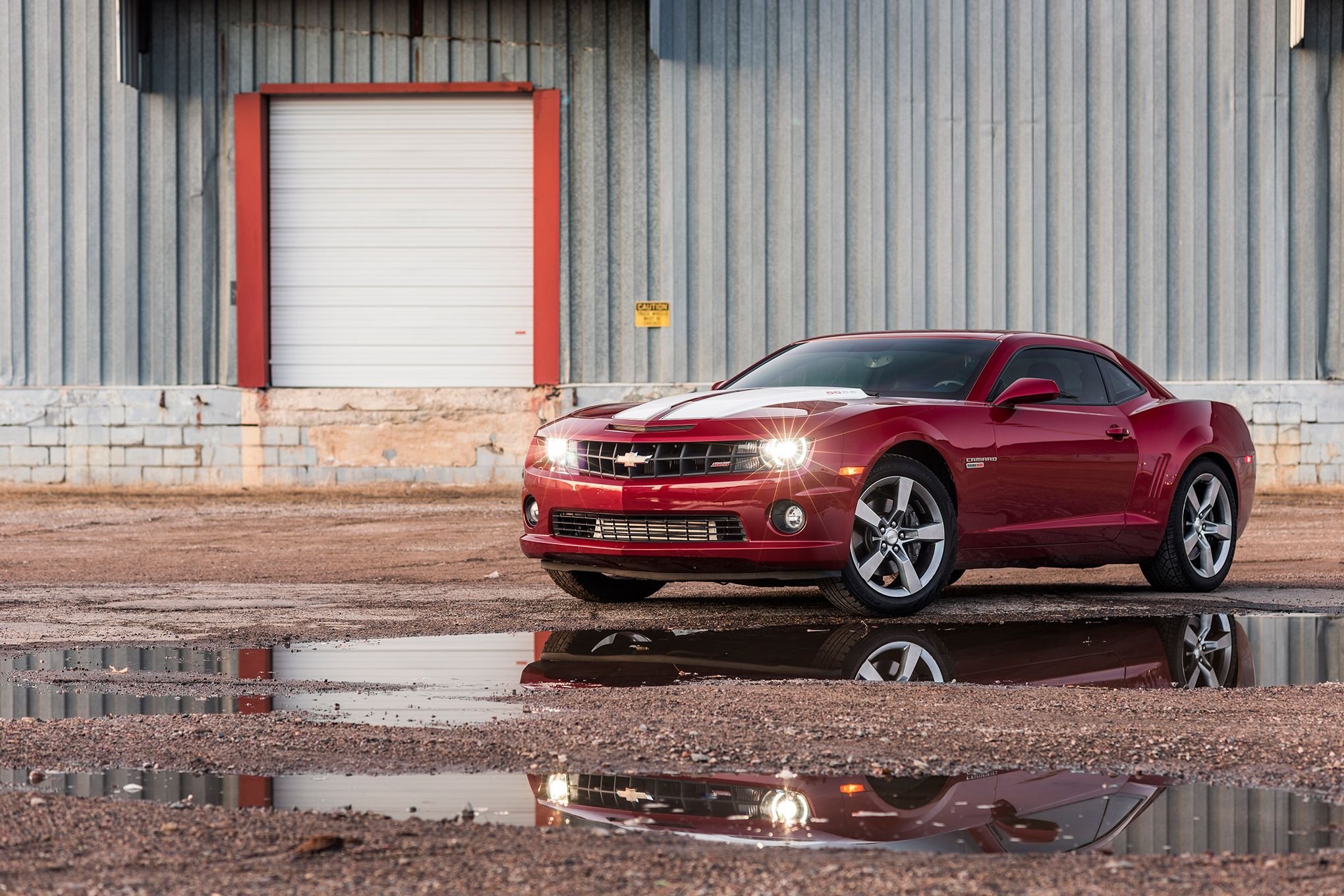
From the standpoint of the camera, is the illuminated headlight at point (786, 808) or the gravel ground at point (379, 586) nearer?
the illuminated headlight at point (786, 808)

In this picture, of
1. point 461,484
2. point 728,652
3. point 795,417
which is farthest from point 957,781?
point 461,484

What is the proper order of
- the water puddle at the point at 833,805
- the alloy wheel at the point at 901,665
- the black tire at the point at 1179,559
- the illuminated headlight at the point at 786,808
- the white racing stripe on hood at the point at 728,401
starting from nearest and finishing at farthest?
the water puddle at the point at 833,805
the illuminated headlight at the point at 786,808
the alloy wheel at the point at 901,665
the white racing stripe on hood at the point at 728,401
the black tire at the point at 1179,559

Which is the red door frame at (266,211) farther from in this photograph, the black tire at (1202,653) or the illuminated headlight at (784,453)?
the black tire at (1202,653)

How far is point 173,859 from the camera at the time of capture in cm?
329

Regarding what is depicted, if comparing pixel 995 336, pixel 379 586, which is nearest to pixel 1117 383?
pixel 995 336

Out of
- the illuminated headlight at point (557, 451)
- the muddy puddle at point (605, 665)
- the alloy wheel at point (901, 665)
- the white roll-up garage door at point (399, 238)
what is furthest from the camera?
the white roll-up garage door at point (399, 238)

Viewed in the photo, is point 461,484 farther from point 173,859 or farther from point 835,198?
point 173,859

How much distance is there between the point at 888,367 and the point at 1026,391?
74 cm

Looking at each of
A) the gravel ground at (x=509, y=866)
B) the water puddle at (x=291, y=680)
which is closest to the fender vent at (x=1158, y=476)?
the water puddle at (x=291, y=680)

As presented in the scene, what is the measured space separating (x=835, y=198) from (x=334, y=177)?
5.78 meters

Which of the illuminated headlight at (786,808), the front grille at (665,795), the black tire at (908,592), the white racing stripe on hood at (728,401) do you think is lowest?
the illuminated headlight at (786,808)

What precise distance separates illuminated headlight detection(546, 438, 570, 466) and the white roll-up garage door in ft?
35.0

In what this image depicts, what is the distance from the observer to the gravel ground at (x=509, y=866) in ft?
10.1

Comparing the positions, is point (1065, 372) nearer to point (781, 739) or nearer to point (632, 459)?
point (632, 459)
